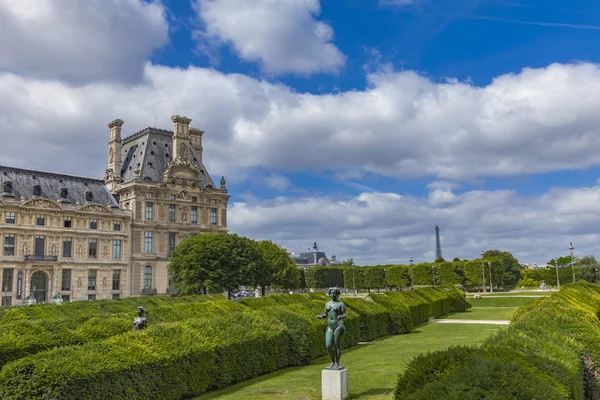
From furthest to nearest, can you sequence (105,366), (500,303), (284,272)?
(284,272) → (500,303) → (105,366)

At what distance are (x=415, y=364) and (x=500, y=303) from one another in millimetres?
47126

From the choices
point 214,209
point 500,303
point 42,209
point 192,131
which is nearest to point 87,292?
point 42,209

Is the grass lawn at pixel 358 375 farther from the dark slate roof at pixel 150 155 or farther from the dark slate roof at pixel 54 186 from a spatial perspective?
the dark slate roof at pixel 150 155

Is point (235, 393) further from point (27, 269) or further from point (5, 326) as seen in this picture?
point (27, 269)

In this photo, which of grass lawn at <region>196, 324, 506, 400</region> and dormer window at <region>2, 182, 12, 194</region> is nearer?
grass lawn at <region>196, 324, 506, 400</region>

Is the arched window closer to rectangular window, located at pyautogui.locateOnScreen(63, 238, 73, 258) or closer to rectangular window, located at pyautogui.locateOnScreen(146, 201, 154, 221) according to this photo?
rectangular window, located at pyautogui.locateOnScreen(146, 201, 154, 221)

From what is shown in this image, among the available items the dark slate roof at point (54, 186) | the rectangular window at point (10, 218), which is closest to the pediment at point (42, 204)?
the dark slate roof at point (54, 186)

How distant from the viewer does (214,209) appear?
277 ft

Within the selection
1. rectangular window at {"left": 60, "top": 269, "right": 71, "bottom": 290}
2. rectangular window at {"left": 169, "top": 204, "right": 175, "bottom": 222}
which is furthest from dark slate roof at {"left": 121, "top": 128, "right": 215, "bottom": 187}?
rectangular window at {"left": 60, "top": 269, "right": 71, "bottom": 290}

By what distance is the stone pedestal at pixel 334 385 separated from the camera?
13273mm

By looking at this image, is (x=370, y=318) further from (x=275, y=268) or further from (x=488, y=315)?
(x=275, y=268)

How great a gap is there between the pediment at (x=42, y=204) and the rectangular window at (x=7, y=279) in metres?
8.29

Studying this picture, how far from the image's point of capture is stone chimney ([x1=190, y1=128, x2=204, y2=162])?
90625 mm

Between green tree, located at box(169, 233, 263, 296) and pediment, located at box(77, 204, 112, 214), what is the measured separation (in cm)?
1201
